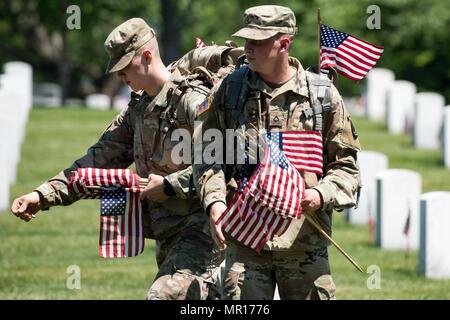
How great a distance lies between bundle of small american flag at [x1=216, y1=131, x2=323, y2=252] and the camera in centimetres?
755

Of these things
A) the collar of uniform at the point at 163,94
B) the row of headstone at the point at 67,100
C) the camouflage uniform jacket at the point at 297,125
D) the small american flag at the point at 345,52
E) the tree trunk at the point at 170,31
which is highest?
the tree trunk at the point at 170,31

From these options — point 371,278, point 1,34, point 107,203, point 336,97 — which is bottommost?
point 371,278

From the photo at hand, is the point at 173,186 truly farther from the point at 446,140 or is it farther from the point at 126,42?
the point at 446,140

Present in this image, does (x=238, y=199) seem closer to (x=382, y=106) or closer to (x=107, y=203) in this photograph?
(x=107, y=203)

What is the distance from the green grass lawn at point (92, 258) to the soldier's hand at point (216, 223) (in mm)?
4419

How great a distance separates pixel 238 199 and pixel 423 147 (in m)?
15.9

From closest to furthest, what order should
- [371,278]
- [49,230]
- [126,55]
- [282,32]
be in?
[282,32]
[126,55]
[371,278]
[49,230]

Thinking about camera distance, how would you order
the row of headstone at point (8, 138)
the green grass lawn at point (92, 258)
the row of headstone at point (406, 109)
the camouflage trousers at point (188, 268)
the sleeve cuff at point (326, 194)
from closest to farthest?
the sleeve cuff at point (326, 194), the camouflage trousers at point (188, 268), the green grass lawn at point (92, 258), the row of headstone at point (8, 138), the row of headstone at point (406, 109)

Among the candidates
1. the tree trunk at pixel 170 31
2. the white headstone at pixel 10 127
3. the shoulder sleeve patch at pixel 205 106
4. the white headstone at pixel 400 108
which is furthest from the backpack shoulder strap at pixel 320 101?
the tree trunk at pixel 170 31

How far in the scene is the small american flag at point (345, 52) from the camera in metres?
8.39

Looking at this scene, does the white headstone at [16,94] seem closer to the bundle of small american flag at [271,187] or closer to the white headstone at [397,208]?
the white headstone at [397,208]

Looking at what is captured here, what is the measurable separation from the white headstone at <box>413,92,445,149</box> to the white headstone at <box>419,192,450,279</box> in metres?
9.49

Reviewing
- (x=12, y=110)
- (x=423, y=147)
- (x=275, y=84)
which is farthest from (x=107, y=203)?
(x=423, y=147)

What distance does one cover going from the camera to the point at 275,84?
7699 mm
